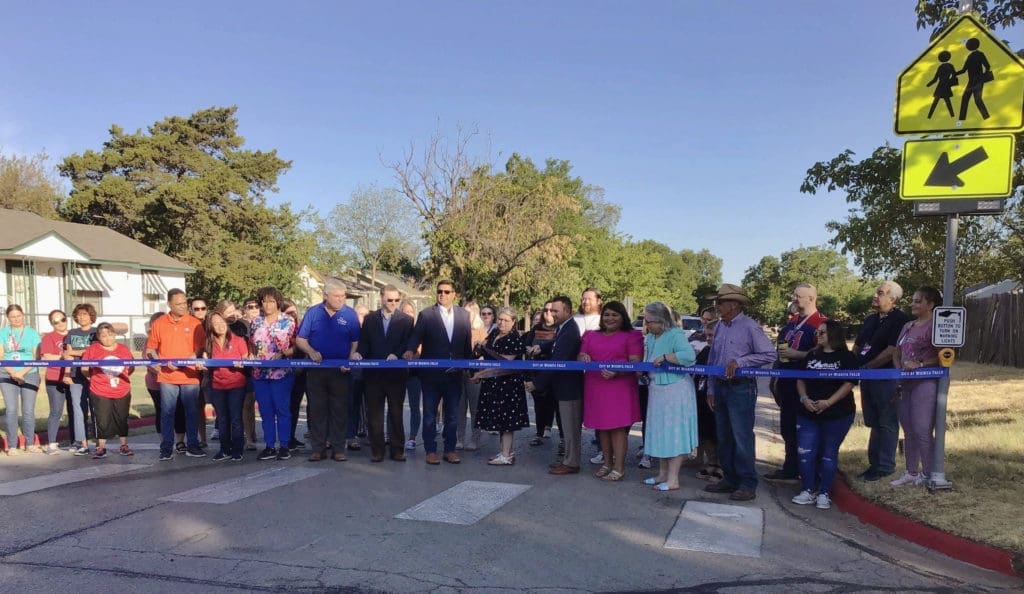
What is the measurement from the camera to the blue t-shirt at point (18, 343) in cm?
828

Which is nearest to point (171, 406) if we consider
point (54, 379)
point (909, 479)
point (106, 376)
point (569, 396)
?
point (106, 376)

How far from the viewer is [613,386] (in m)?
6.97

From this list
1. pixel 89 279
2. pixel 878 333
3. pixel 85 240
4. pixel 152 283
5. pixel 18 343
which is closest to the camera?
pixel 878 333

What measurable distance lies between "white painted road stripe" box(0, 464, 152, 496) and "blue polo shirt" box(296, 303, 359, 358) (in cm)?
Answer: 229

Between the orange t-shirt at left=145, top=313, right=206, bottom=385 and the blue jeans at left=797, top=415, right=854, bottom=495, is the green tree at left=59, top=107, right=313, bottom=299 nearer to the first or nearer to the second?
the orange t-shirt at left=145, top=313, right=206, bottom=385

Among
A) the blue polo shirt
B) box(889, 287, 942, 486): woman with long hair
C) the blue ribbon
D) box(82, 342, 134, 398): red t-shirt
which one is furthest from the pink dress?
box(82, 342, 134, 398): red t-shirt

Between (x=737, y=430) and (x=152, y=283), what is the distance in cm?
3687

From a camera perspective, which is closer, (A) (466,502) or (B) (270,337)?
(A) (466,502)

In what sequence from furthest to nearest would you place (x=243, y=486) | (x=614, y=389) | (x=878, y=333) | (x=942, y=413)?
(x=614, y=389)
(x=878, y=333)
(x=243, y=486)
(x=942, y=413)

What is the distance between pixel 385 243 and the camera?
217ft

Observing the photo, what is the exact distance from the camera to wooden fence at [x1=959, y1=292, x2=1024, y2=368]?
20312mm

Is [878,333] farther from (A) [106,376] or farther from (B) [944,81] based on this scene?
(A) [106,376]

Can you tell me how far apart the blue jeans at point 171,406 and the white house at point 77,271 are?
63.3ft

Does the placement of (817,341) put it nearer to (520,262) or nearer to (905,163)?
(905,163)
